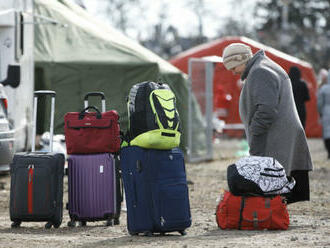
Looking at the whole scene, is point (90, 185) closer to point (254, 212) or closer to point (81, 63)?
point (254, 212)

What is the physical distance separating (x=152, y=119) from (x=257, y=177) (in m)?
0.97

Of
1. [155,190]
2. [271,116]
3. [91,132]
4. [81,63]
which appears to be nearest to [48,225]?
[91,132]

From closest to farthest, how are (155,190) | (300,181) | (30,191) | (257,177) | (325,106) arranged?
(155,190) → (257,177) → (30,191) → (300,181) → (325,106)

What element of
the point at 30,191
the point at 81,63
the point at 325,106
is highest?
the point at 81,63

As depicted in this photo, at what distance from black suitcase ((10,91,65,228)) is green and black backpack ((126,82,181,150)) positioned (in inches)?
34.7

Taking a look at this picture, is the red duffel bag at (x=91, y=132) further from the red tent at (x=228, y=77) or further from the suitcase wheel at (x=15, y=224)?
the red tent at (x=228, y=77)

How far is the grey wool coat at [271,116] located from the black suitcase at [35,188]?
168 cm

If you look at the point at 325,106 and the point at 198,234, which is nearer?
the point at 198,234

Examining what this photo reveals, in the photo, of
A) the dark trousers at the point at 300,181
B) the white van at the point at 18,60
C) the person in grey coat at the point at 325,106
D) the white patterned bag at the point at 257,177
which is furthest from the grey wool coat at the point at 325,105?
the white patterned bag at the point at 257,177

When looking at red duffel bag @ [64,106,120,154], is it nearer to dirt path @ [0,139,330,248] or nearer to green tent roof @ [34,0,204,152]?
dirt path @ [0,139,330,248]

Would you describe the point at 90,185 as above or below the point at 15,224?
above

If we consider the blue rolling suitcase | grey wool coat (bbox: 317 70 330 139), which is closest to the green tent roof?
grey wool coat (bbox: 317 70 330 139)

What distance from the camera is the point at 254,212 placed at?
24.8 feet

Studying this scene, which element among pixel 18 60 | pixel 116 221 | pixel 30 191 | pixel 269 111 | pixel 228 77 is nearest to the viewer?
pixel 269 111
